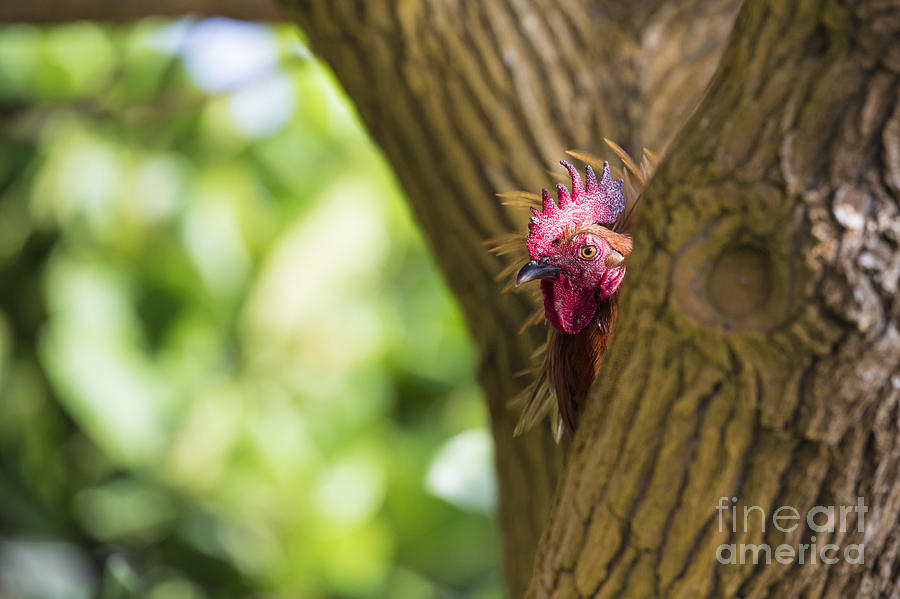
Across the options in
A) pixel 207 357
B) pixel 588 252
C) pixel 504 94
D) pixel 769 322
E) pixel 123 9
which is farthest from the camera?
pixel 207 357

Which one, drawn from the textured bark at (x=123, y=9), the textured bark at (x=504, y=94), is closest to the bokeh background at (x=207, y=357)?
the textured bark at (x=123, y=9)

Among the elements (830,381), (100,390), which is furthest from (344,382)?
(830,381)

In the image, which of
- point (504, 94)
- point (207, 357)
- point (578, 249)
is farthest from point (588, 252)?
point (207, 357)

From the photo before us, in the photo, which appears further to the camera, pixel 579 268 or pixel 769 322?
pixel 579 268

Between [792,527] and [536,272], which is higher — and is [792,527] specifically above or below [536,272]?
below

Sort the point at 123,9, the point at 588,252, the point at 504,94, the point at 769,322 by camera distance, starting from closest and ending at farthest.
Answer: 1. the point at 769,322
2. the point at 588,252
3. the point at 504,94
4. the point at 123,9

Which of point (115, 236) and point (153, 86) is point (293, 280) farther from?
point (153, 86)

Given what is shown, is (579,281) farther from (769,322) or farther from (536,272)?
(769,322)
